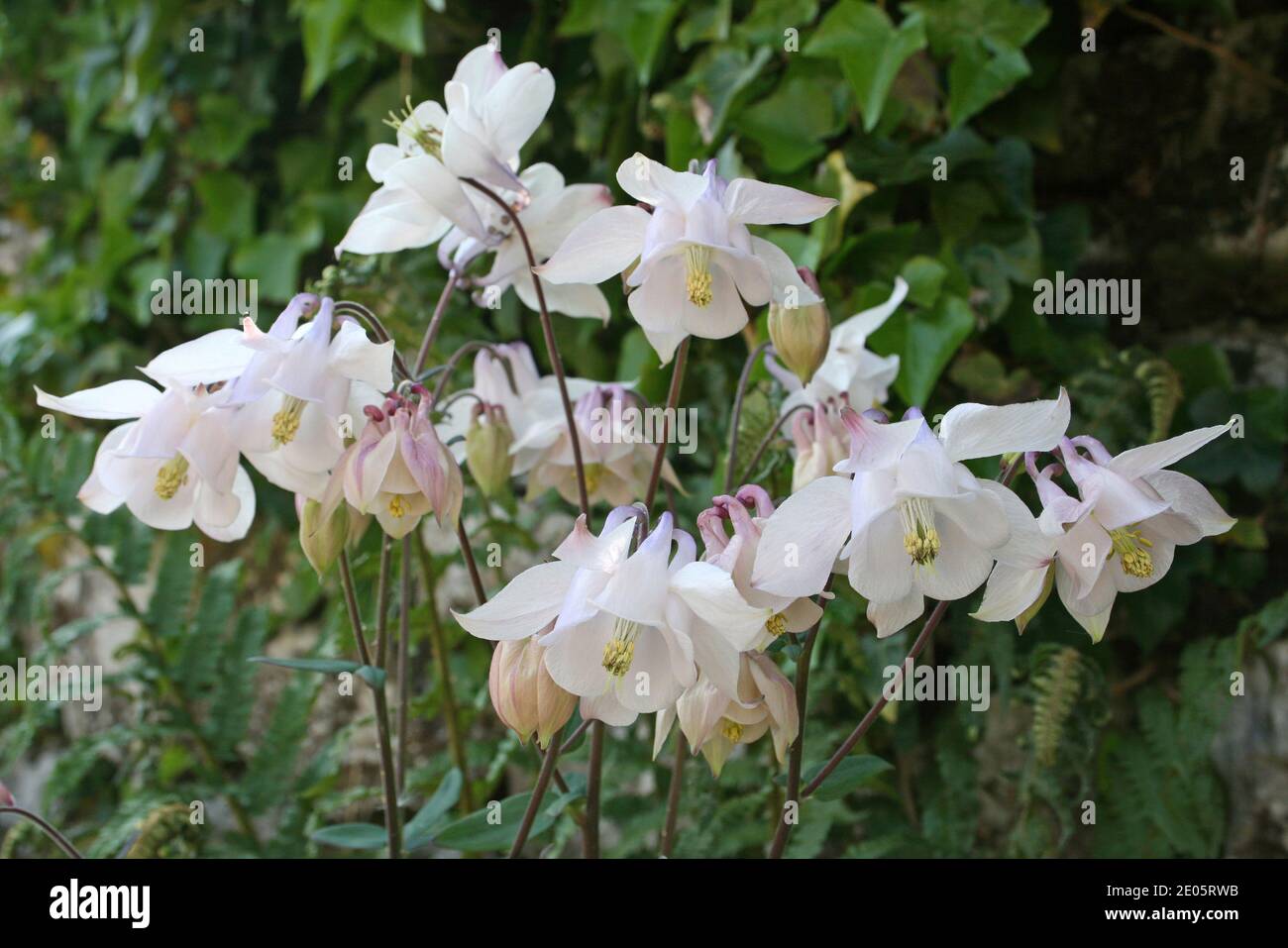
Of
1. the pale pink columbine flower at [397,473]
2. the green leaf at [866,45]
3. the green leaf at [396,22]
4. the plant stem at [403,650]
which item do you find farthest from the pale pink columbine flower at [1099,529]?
the green leaf at [396,22]

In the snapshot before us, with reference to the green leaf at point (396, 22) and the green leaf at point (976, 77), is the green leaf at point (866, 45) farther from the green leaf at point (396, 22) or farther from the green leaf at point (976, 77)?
the green leaf at point (396, 22)

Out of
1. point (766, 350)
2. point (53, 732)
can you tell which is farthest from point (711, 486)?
point (53, 732)

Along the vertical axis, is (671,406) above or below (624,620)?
above

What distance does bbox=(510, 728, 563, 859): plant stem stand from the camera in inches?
25.4

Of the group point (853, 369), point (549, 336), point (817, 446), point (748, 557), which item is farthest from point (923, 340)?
point (748, 557)

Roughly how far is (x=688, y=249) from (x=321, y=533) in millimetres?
275

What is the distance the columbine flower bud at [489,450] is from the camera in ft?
2.64

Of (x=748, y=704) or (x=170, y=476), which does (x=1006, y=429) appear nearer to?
(x=748, y=704)

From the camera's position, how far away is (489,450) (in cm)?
81

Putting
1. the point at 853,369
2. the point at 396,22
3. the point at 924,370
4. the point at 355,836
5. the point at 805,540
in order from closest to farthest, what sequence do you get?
the point at 805,540 < the point at 355,836 < the point at 853,369 < the point at 924,370 < the point at 396,22

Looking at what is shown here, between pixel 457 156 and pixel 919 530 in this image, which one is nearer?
pixel 919 530

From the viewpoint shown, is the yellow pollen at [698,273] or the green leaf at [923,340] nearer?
the yellow pollen at [698,273]

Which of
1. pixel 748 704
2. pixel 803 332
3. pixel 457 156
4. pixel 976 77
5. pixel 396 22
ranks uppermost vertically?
pixel 396 22

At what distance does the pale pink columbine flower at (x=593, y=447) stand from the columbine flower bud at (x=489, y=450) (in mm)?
16
